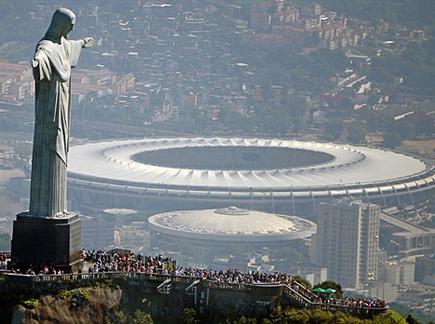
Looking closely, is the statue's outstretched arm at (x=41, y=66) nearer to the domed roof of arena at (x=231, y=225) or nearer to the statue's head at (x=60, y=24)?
the statue's head at (x=60, y=24)

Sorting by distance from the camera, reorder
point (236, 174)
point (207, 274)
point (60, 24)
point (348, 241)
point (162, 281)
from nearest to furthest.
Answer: point (162, 281) → point (207, 274) → point (60, 24) → point (348, 241) → point (236, 174)

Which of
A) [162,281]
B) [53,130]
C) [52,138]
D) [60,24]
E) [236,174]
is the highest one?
[60,24]

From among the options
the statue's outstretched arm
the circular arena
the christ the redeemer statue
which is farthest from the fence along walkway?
the circular arena

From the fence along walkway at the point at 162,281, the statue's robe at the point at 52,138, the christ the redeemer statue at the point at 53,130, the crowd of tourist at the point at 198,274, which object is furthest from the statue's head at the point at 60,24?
the fence along walkway at the point at 162,281

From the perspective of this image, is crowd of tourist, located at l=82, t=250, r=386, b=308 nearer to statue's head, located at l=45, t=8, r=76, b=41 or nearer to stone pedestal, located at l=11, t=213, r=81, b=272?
stone pedestal, located at l=11, t=213, r=81, b=272

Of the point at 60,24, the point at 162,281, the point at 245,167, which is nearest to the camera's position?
the point at 162,281

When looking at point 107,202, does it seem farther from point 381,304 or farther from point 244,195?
point 381,304

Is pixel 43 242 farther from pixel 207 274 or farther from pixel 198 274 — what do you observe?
pixel 207 274

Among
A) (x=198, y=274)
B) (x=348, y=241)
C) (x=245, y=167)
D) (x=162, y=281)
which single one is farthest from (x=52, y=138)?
(x=245, y=167)
